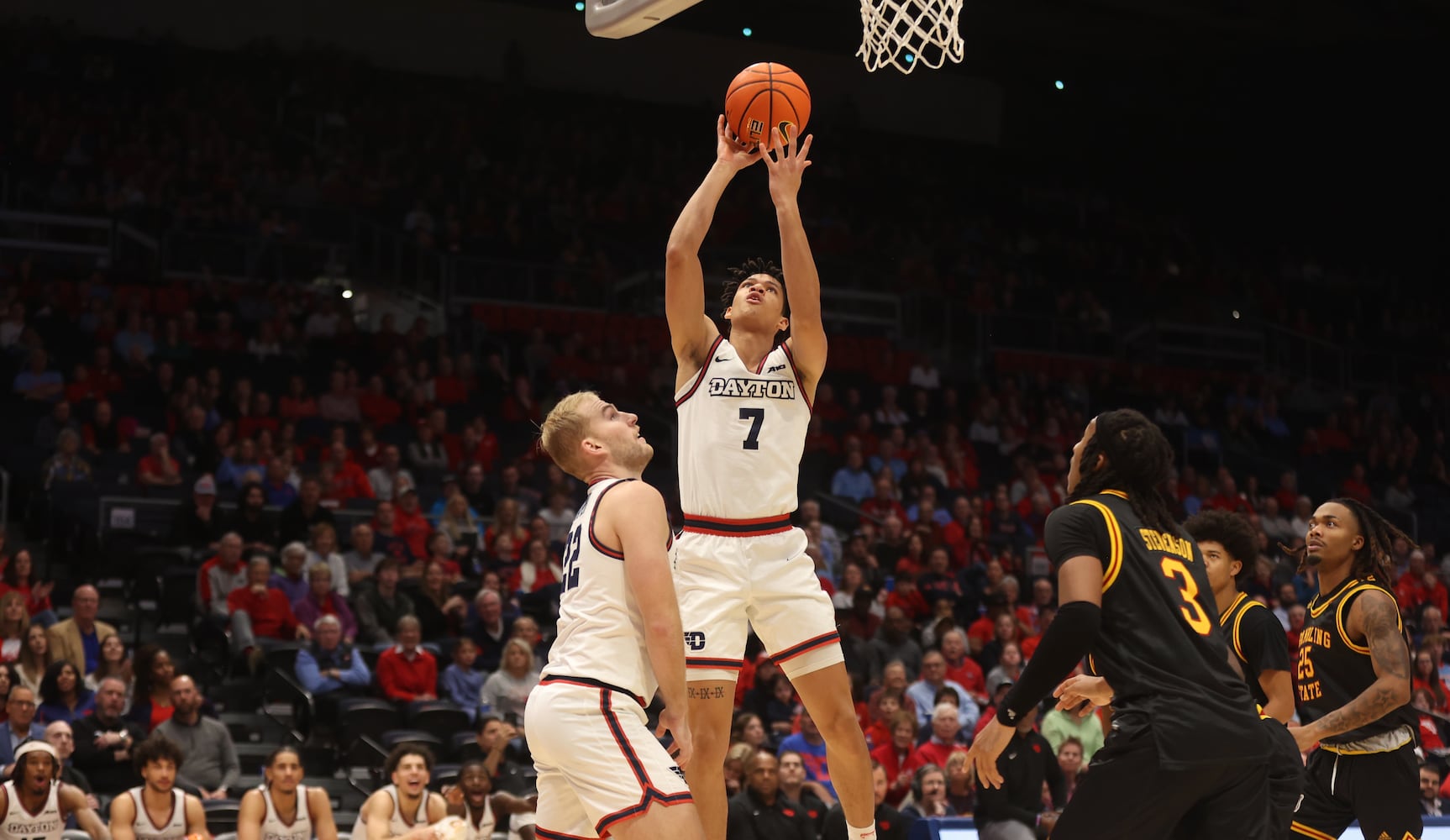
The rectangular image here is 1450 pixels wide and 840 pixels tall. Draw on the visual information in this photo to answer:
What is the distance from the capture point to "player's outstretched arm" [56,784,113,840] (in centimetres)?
958

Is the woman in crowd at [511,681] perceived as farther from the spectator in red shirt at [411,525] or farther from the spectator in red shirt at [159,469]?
the spectator in red shirt at [159,469]

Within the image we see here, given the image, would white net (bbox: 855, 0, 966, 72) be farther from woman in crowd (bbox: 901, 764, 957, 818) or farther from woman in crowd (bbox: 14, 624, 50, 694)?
woman in crowd (bbox: 14, 624, 50, 694)

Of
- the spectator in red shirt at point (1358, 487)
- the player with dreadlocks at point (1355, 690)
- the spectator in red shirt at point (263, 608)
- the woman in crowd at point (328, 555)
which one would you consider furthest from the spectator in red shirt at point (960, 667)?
the spectator in red shirt at point (1358, 487)

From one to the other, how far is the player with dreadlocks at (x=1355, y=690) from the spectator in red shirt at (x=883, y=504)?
10.5 meters

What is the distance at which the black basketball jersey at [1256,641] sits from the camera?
6.06 meters

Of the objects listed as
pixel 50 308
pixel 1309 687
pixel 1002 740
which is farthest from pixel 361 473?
pixel 1002 740

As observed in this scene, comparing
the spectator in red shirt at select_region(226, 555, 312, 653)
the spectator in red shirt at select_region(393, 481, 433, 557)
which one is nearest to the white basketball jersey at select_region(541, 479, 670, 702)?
the spectator in red shirt at select_region(226, 555, 312, 653)

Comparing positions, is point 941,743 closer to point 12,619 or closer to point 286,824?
point 286,824

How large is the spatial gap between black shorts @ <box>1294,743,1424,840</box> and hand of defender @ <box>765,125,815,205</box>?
11.3 feet

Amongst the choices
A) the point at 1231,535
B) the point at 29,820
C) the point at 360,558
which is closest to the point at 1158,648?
the point at 1231,535

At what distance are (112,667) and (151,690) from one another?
0.38 meters

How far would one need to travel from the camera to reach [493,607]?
1260cm

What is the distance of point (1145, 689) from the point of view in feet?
14.4

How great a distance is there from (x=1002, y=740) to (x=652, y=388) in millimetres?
14651
